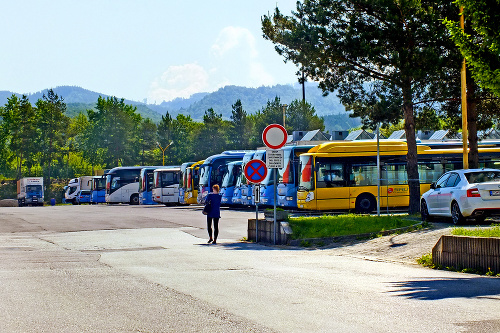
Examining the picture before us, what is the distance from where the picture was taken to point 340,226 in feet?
68.4

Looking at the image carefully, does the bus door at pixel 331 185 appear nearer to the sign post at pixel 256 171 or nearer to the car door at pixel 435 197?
the car door at pixel 435 197

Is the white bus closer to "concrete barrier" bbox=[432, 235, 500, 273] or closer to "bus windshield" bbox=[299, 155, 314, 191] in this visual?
"bus windshield" bbox=[299, 155, 314, 191]

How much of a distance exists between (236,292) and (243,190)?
35064mm

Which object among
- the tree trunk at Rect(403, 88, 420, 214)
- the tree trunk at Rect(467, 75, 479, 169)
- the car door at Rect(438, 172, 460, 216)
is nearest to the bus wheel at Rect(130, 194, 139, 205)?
the tree trunk at Rect(403, 88, 420, 214)

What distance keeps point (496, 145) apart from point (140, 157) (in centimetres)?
10419

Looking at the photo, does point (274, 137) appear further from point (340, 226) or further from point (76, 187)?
point (76, 187)

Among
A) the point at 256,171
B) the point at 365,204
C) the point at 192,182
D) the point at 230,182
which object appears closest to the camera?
the point at 256,171

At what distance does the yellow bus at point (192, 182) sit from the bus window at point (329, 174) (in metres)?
19.2

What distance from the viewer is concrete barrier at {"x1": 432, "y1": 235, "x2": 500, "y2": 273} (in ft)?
40.4

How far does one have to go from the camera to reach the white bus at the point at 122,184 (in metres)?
70.4

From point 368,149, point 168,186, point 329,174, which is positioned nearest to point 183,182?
point 168,186

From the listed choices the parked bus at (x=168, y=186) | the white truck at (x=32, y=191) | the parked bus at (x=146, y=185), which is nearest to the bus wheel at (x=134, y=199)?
the parked bus at (x=146, y=185)

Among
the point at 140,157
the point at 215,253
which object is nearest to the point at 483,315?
the point at 215,253

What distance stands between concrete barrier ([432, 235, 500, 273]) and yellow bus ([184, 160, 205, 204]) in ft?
129
